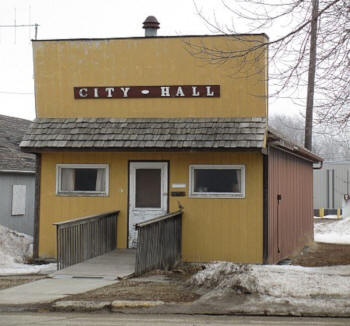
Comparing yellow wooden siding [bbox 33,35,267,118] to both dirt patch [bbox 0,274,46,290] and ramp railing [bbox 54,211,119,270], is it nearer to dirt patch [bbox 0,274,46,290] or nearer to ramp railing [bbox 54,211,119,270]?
ramp railing [bbox 54,211,119,270]

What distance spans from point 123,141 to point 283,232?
5313 mm

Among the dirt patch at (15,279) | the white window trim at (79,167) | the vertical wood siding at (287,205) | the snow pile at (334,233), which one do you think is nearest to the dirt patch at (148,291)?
the dirt patch at (15,279)

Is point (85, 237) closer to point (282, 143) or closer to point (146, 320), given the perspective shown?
point (282, 143)

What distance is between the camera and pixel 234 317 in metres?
10.1

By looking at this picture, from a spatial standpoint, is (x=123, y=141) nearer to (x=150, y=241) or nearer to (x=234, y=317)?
(x=150, y=241)

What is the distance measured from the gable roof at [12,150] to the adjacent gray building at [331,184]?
25.3 meters

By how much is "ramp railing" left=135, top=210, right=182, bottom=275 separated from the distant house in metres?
9.12

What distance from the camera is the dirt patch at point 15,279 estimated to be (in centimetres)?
1303

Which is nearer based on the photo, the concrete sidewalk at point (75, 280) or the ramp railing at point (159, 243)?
the concrete sidewalk at point (75, 280)

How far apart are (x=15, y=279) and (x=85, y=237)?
1953 millimetres

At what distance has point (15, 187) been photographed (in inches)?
949

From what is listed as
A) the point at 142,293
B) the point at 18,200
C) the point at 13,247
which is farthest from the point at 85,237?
the point at 18,200

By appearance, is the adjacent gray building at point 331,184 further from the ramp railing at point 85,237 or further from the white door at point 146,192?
the ramp railing at point 85,237

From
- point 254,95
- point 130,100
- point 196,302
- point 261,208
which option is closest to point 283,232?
point 261,208
